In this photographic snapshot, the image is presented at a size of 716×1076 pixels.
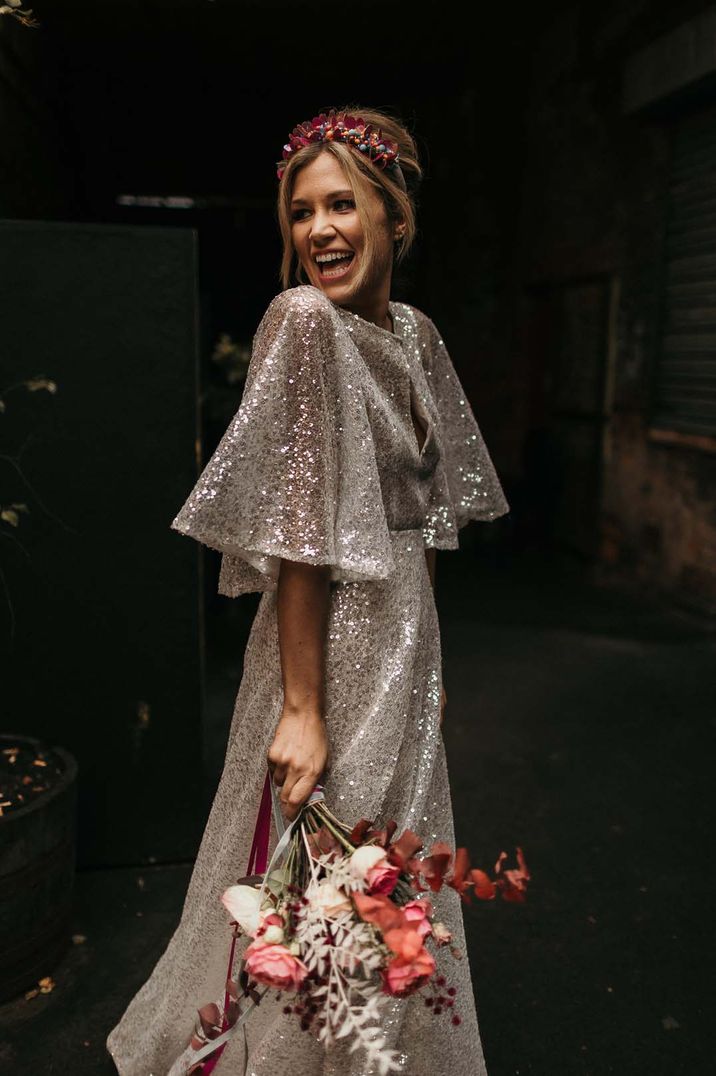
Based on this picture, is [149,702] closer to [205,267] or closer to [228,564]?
[228,564]

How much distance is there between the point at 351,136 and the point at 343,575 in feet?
2.26

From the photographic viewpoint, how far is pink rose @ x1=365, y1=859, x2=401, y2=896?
1.17m

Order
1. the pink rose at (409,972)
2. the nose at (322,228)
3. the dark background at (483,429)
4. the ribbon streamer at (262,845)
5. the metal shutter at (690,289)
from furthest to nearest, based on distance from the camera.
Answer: the metal shutter at (690,289) → the dark background at (483,429) → the nose at (322,228) → the ribbon streamer at (262,845) → the pink rose at (409,972)

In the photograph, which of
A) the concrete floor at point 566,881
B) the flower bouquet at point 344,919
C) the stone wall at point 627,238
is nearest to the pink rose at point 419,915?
the flower bouquet at point 344,919

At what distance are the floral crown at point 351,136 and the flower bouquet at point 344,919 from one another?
102 cm

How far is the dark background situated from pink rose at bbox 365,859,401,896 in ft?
3.82

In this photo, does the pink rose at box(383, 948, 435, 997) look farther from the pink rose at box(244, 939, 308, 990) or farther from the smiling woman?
the smiling woman

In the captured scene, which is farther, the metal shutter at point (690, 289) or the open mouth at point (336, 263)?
the metal shutter at point (690, 289)

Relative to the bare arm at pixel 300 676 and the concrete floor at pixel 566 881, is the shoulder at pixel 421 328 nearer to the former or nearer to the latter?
the bare arm at pixel 300 676

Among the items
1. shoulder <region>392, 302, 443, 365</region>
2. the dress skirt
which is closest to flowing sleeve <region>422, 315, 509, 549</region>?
shoulder <region>392, 302, 443, 365</region>

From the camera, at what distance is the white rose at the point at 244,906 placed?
1242mm

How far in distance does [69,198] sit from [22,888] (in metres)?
6.21

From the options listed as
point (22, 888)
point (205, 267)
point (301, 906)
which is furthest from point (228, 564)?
point (205, 267)

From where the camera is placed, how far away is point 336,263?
1.50 meters
